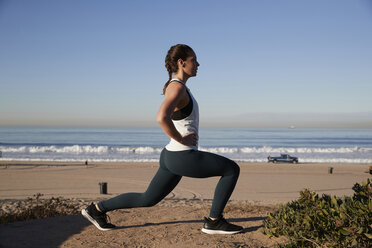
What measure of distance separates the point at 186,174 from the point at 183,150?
0.87 ft

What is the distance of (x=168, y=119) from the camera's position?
10.1ft

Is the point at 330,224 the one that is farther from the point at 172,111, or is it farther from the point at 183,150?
the point at 172,111

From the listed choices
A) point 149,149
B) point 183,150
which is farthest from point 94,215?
point 149,149

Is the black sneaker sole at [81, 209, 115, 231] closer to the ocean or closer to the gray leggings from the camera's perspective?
the gray leggings

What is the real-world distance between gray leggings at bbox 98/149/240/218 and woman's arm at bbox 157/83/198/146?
157 mm

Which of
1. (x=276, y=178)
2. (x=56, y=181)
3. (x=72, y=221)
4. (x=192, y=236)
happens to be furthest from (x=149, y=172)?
(x=192, y=236)

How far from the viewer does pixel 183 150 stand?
131 inches

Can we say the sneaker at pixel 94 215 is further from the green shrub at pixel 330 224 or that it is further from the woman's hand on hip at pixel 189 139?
the green shrub at pixel 330 224

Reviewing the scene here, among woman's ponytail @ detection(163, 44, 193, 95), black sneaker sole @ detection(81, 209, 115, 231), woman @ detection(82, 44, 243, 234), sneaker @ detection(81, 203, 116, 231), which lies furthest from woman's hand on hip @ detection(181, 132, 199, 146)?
black sneaker sole @ detection(81, 209, 115, 231)

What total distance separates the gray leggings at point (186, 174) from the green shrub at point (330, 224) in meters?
0.67

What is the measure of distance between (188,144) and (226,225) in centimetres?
122

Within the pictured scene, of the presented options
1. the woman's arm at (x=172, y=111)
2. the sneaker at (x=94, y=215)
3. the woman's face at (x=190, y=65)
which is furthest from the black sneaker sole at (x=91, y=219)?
the woman's face at (x=190, y=65)

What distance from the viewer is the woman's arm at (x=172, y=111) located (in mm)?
3072

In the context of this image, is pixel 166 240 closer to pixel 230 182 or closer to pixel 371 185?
pixel 230 182
